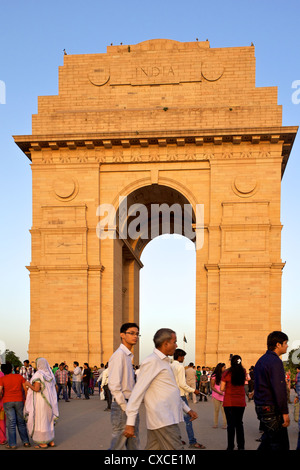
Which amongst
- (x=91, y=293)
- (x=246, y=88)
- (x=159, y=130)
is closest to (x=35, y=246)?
(x=91, y=293)

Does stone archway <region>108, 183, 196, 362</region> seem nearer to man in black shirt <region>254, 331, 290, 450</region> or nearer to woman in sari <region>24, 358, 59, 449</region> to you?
woman in sari <region>24, 358, 59, 449</region>

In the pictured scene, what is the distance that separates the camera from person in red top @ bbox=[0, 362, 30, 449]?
1181cm

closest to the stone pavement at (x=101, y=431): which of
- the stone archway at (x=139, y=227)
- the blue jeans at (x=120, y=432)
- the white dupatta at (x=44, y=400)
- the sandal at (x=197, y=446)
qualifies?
the sandal at (x=197, y=446)

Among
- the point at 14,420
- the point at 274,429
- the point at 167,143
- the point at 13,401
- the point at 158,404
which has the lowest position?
the point at 14,420

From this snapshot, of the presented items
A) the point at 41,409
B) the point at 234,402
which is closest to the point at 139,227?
the point at 41,409

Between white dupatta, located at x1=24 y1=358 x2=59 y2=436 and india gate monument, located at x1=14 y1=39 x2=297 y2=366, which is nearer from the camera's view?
white dupatta, located at x1=24 y1=358 x2=59 y2=436

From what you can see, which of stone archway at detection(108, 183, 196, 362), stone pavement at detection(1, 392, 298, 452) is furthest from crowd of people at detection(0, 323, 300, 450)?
stone archway at detection(108, 183, 196, 362)

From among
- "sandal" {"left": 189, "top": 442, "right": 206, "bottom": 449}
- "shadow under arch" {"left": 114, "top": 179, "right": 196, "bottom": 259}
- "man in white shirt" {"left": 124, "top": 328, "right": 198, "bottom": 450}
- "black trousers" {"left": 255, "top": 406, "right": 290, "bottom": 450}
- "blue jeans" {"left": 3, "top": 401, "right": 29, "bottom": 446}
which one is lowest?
"sandal" {"left": 189, "top": 442, "right": 206, "bottom": 449}

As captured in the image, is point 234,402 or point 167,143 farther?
point 167,143

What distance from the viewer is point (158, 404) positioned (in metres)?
6.59

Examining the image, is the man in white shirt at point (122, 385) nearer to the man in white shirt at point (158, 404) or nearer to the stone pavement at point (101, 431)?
the man in white shirt at point (158, 404)

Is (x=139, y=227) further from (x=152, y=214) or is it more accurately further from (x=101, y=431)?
(x=101, y=431)

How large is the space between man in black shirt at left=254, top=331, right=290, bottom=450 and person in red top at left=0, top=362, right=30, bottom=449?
584cm

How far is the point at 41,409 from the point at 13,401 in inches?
23.5
